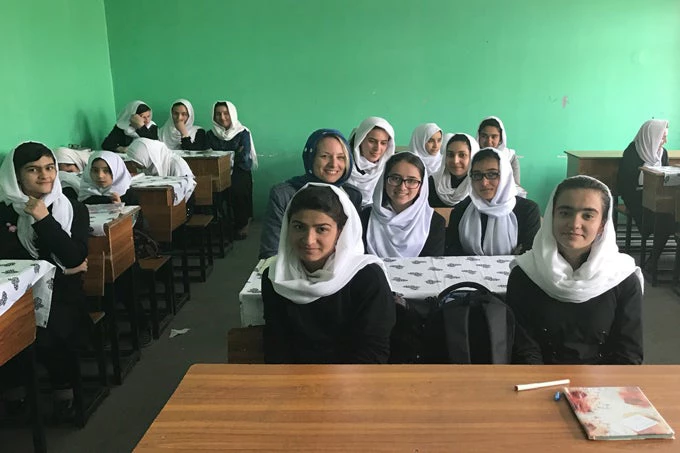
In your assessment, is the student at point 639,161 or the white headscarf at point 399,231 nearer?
the white headscarf at point 399,231

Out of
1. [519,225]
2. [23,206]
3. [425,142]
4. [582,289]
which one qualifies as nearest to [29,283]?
[23,206]

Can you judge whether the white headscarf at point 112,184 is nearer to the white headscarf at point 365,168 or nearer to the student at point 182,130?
the white headscarf at point 365,168

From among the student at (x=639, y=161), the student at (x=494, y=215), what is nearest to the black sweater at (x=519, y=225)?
the student at (x=494, y=215)

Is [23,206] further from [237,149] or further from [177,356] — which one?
[237,149]

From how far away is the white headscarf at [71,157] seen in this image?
14.1ft

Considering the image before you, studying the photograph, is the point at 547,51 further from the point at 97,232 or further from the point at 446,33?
the point at 97,232

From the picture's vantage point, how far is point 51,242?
2.49 metres

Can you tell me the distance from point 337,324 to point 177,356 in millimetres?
1678

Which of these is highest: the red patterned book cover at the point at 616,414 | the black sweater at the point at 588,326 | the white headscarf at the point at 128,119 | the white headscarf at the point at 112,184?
the white headscarf at the point at 128,119

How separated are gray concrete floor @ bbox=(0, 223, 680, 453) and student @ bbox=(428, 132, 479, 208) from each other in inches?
55.5

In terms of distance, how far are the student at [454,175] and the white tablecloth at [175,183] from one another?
176cm

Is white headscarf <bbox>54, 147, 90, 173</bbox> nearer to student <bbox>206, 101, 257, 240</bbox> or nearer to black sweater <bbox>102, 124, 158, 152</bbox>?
black sweater <bbox>102, 124, 158, 152</bbox>

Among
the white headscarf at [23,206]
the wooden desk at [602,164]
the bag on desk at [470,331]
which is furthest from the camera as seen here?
the wooden desk at [602,164]

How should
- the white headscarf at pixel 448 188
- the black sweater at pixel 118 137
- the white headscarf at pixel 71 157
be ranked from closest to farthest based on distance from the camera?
the white headscarf at pixel 448 188, the white headscarf at pixel 71 157, the black sweater at pixel 118 137
